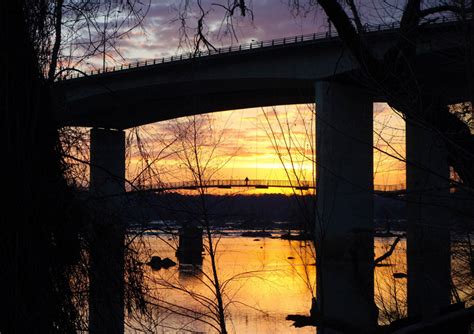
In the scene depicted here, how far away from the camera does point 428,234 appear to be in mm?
15898

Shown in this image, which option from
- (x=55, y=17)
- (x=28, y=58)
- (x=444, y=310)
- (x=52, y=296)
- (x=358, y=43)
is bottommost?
(x=444, y=310)

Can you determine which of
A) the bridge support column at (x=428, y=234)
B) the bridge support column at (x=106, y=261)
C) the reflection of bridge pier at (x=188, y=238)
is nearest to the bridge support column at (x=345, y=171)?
the bridge support column at (x=428, y=234)

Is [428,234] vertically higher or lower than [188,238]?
lower

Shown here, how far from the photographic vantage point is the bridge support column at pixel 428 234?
4.79 m

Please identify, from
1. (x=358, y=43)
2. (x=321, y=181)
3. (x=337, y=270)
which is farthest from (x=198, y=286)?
(x=358, y=43)

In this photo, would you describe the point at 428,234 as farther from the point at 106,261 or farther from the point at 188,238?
the point at 106,261

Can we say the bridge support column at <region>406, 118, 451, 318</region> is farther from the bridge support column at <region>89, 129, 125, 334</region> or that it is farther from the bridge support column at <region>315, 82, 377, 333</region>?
the bridge support column at <region>315, 82, 377, 333</region>

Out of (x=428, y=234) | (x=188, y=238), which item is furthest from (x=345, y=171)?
(x=188, y=238)

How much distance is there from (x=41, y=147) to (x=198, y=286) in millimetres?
23189

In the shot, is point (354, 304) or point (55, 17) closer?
point (55, 17)

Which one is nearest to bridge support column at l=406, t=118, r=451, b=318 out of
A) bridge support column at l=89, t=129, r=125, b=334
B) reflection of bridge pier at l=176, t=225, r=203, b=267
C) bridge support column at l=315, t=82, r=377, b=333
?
reflection of bridge pier at l=176, t=225, r=203, b=267

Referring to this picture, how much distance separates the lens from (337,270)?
3238 centimetres

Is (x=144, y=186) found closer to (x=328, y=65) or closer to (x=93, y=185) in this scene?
(x=93, y=185)

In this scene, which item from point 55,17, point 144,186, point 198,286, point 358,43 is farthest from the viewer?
point 198,286
